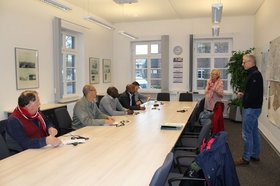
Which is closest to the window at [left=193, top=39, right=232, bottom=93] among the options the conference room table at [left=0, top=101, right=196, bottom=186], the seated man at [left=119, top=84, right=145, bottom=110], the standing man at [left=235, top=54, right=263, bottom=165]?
the seated man at [left=119, top=84, right=145, bottom=110]

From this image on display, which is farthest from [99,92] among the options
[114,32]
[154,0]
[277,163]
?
[277,163]

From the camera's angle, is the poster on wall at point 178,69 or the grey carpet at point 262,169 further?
the poster on wall at point 178,69

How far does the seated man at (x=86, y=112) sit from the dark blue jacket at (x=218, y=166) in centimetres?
205

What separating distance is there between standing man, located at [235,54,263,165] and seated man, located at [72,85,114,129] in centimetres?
207

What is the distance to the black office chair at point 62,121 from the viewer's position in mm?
4137

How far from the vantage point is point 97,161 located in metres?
2.25

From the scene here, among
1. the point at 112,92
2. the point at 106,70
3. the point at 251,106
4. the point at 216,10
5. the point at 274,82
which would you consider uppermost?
the point at 216,10

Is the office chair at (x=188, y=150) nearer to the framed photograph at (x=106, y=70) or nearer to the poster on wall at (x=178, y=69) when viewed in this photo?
the poster on wall at (x=178, y=69)

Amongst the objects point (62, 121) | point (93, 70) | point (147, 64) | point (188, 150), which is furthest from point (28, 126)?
point (147, 64)

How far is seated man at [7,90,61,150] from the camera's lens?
266 centimetres

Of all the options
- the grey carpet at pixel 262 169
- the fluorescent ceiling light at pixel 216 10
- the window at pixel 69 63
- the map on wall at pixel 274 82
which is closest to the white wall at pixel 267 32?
the map on wall at pixel 274 82

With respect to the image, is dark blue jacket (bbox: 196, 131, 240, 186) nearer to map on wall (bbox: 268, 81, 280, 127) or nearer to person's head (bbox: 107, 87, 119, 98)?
person's head (bbox: 107, 87, 119, 98)

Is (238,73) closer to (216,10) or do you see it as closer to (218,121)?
(216,10)

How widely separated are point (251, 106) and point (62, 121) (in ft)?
9.51
